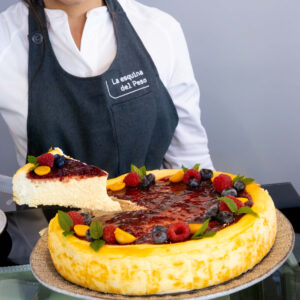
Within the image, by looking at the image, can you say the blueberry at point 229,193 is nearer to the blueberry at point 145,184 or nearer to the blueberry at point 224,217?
the blueberry at point 224,217

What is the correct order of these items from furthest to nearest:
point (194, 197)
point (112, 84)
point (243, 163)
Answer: point (243, 163) < point (112, 84) < point (194, 197)

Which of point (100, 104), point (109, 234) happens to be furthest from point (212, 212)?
point (100, 104)

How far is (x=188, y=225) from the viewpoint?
1302mm

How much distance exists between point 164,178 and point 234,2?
1523mm

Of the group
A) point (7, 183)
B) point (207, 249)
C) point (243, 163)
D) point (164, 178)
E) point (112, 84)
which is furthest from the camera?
point (243, 163)

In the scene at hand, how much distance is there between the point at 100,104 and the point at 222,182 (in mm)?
740

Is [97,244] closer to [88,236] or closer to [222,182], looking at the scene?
[88,236]

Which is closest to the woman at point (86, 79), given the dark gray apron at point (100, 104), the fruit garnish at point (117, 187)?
the dark gray apron at point (100, 104)

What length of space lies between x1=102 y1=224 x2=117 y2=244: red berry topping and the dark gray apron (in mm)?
895

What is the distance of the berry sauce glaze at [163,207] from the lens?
4.48ft

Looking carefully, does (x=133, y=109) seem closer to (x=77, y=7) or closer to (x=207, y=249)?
(x=77, y=7)

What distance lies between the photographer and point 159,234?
1.27m

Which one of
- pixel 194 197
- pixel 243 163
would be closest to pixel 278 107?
pixel 243 163

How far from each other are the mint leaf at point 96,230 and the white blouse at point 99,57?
0.98 meters
